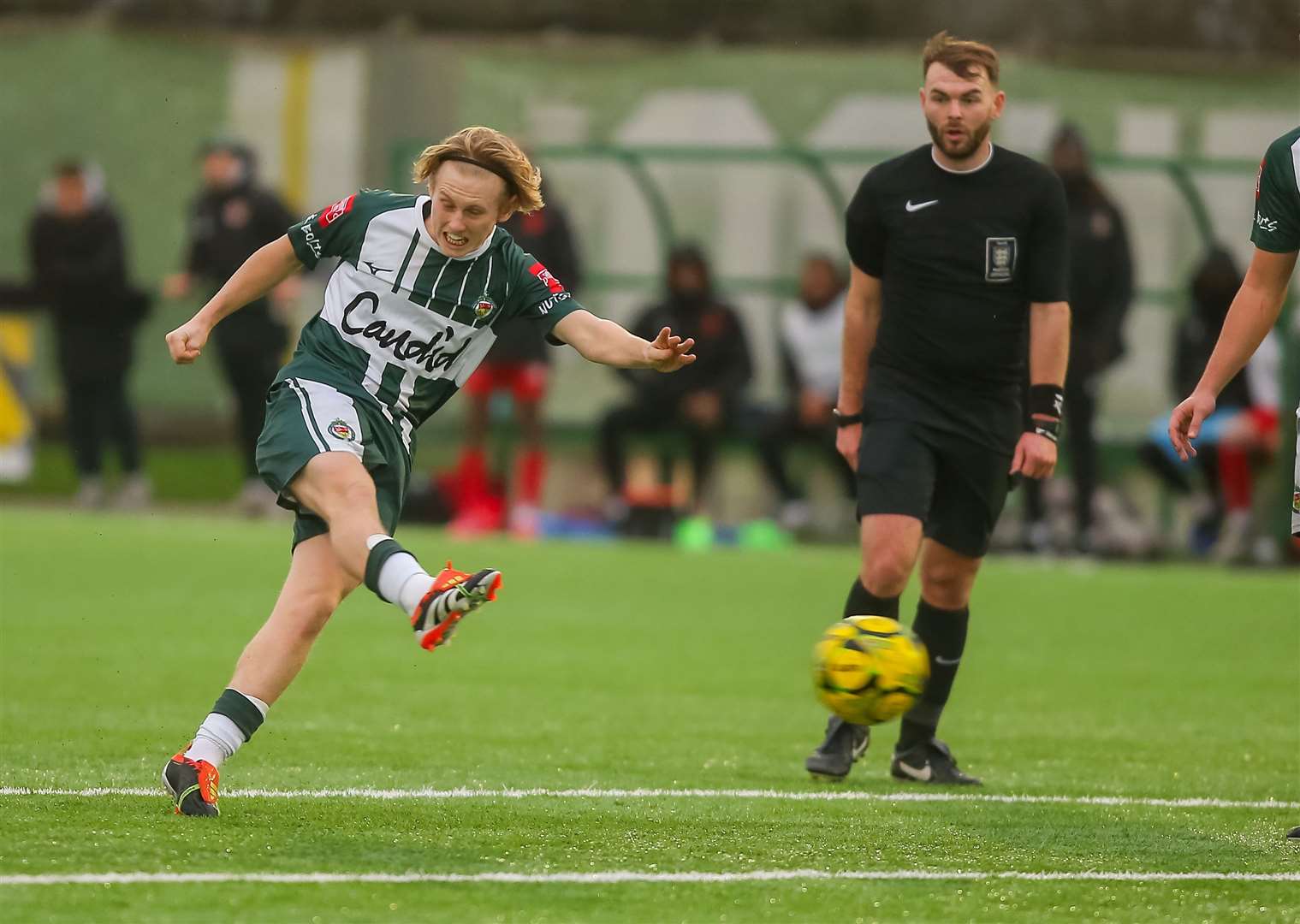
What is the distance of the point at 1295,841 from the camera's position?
6.00 meters

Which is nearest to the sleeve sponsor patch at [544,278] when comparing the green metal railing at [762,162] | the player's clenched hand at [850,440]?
the player's clenched hand at [850,440]

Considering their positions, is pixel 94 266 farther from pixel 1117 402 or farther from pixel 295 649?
pixel 295 649

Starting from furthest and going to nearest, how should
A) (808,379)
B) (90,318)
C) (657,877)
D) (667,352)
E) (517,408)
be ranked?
1. (90,318)
2. (517,408)
3. (808,379)
4. (667,352)
5. (657,877)

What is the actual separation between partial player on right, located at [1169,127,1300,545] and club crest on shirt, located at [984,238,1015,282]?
0.99m

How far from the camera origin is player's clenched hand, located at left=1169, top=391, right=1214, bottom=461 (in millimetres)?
6152

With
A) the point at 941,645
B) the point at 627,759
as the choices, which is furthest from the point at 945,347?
the point at 627,759

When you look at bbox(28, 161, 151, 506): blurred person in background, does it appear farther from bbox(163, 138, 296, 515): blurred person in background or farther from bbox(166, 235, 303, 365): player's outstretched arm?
bbox(166, 235, 303, 365): player's outstretched arm

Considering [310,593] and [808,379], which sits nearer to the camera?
[310,593]

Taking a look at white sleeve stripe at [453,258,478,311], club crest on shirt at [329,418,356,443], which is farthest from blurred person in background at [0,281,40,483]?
club crest on shirt at [329,418,356,443]

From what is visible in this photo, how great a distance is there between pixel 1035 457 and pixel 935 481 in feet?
1.31

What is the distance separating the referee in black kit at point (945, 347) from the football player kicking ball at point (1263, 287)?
84 centimetres

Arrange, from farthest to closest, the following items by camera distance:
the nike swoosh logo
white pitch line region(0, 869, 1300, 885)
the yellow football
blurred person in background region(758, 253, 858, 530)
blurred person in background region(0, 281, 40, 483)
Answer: blurred person in background region(0, 281, 40, 483)
blurred person in background region(758, 253, 858, 530)
the nike swoosh logo
the yellow football
white pitch line region(0, 869, 1300, 885)

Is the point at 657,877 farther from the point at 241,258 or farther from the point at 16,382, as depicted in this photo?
the point at 16,382

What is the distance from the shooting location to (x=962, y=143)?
23.0 ft
